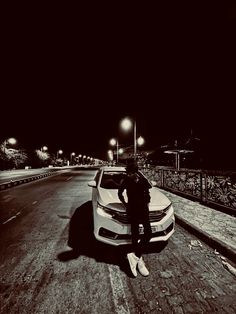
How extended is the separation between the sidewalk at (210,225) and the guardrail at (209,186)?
366 millimetres

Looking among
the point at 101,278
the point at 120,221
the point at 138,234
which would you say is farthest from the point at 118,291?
the point at 120,221

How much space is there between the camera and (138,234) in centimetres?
389

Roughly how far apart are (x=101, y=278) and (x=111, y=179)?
2817 mm

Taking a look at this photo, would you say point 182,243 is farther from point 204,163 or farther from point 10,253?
point 204,163

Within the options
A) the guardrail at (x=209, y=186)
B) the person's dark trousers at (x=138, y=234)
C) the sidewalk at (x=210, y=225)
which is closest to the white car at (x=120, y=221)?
the person's dark trousers at (x=138, y=234)

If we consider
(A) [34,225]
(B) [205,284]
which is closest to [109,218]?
(B) [205,284]

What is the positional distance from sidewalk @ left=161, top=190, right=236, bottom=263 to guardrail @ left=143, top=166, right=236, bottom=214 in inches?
14.4

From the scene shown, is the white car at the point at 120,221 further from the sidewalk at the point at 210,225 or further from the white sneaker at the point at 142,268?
the sidewalk at the point at 210,225

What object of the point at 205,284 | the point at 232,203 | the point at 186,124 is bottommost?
the point at 205,284

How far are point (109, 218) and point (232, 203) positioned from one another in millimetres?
4854

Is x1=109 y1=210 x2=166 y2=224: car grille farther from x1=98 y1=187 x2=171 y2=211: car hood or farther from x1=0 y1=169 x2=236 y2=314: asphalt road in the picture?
x1=0 y1=169 x2=236 y2=314: asphalt road

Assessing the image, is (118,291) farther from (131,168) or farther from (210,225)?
(210,225)

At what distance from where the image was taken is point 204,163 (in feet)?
74.3

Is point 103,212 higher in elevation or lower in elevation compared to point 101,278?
higher
